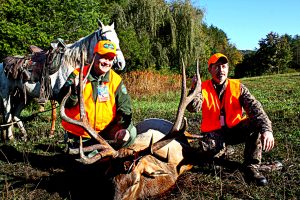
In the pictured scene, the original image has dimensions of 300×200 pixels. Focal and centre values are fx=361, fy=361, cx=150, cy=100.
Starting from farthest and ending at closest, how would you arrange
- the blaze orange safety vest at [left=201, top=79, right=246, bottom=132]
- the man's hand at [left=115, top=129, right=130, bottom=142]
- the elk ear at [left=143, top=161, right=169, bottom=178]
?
the blaze orange safety vest at [left=201, top=79, right=246, bottom=132] → the man's hand at [left=115, top=129, right=130, bottom=142] → the elk ear at [left=143, top=161, right=169, bottom=178]

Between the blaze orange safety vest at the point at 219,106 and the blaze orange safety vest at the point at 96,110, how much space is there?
1.16 m

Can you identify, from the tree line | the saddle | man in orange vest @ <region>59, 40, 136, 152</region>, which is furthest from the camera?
the tree line

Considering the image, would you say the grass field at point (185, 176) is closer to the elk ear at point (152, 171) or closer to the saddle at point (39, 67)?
the elk ear at point (152, 171)

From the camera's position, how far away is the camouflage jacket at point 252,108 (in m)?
4.05

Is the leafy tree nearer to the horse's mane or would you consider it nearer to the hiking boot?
the horse's mane

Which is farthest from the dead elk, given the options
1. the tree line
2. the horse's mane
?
the horse's mane

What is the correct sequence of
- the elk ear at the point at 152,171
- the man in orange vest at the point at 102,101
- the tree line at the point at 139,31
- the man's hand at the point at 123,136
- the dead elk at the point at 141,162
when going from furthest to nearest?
the tree line at the point at 139,31
the man in orange vest at the point at 102,101
the man's hand at the point at 123,136
the elk ear at the point at 152,171
the dead elk at the point at 141,162

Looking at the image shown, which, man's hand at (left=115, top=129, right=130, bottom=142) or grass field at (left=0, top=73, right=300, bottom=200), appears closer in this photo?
grass field at (left=0, top=73, right=300, bottom=200)

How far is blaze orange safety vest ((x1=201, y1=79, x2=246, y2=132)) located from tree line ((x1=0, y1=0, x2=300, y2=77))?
1260 mm

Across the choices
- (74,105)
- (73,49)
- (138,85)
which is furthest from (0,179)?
(138,85)

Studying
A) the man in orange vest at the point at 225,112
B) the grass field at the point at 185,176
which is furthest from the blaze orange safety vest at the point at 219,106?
the grass field at the point at 185,176

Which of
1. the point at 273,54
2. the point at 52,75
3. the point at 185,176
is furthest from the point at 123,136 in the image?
the point at 273,54

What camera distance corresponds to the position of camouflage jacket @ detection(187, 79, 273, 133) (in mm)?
4051

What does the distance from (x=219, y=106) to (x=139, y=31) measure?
20167mm
